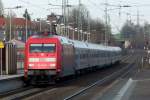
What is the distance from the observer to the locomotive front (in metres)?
31.6

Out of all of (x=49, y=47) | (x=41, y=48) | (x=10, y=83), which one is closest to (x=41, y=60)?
(x=41, y=48)

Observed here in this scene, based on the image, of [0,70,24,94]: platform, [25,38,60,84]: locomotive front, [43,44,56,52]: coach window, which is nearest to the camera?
[0,70,24,94]: platform

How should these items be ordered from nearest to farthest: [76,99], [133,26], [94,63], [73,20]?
1. [76,99]
2. [94,63]
3. [73,20]
4. [133,26]

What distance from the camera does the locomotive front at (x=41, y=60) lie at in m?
31.6

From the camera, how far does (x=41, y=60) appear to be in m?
31.9

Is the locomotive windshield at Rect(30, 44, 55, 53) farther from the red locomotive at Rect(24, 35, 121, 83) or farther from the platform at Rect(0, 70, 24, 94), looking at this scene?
the platform at Rect(0, 70, 24, 94)

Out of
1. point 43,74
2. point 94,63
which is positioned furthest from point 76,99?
point 94,63

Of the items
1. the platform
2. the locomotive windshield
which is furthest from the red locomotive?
the platform

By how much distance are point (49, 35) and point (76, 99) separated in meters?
10.8

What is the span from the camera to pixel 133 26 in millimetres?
137125

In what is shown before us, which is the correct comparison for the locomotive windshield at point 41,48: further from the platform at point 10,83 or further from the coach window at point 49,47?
the platform at point 10,83

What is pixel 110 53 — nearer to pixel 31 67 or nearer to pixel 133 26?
pixel 31 67

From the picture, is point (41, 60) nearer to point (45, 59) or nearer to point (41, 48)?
point (45, 59)

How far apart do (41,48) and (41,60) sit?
2.84ft
